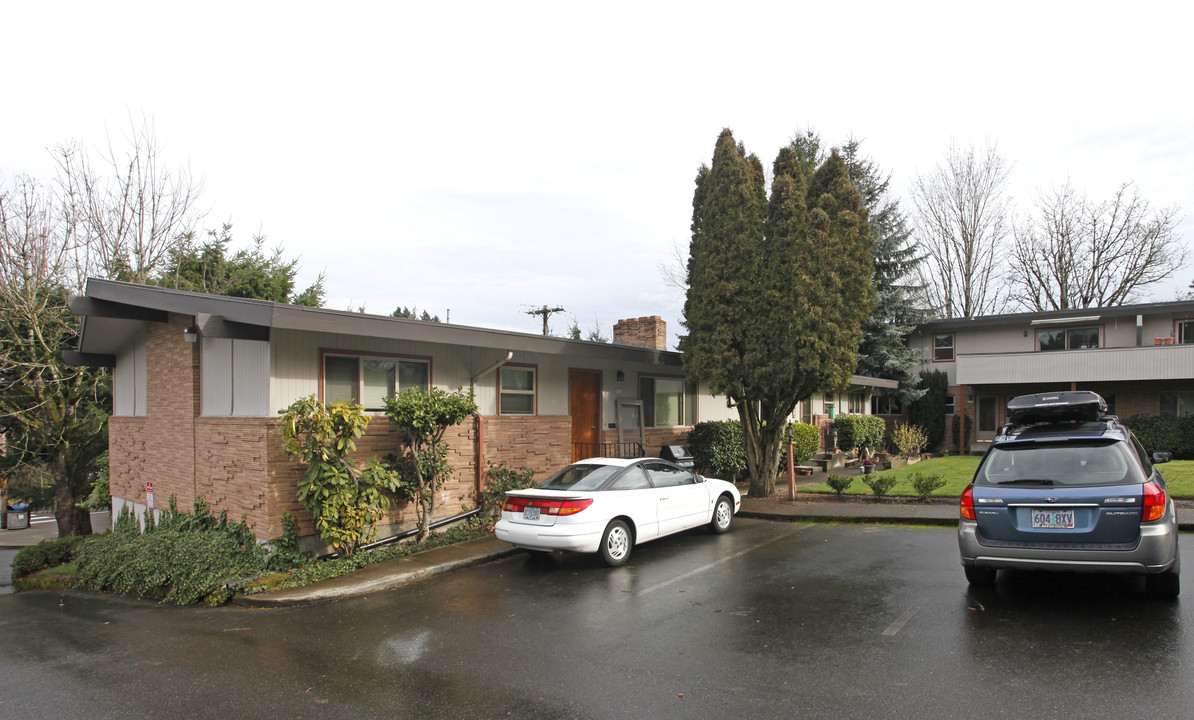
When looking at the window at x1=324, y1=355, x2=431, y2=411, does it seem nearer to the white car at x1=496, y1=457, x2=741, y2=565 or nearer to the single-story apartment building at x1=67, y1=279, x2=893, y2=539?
the single-story apartment building at x1=67, y1=279, x2=893, y2=539

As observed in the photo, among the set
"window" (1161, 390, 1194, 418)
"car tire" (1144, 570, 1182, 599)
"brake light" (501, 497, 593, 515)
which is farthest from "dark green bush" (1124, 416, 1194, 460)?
"brake light" (501, 497, 593, 515)

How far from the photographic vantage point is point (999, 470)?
6703 millimetres

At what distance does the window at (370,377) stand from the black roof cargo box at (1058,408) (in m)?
8.31

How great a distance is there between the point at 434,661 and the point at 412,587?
2864 mm

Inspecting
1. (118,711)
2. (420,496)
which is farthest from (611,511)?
(118,711)

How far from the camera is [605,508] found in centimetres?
902

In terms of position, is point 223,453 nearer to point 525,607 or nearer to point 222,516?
point 222,516

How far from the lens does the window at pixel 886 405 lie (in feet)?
98.7

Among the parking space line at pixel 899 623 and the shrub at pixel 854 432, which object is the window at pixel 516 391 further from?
the shrub at pixel 854 432

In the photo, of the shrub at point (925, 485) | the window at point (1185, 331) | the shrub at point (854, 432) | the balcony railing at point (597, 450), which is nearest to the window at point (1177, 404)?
the window at point (1185, 331)

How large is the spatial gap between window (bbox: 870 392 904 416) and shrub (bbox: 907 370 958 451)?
1.18m

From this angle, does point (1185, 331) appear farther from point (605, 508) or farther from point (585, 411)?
point (605, 508)

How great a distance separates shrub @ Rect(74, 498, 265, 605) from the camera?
30.2 feet

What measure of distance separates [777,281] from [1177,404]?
21.0m
